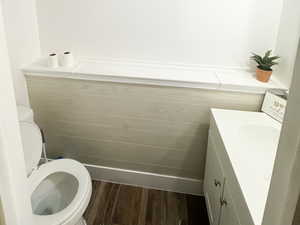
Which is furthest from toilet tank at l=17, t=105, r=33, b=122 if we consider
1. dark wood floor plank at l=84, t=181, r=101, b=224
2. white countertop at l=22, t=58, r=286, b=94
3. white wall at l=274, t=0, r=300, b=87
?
white wall at l=274, t=0, r=300, b=87

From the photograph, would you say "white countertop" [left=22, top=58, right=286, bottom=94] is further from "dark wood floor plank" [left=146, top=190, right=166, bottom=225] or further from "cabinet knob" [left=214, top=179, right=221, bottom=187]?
"dark wood floor plank" [left=146, top=190, right=166, bottom=225]

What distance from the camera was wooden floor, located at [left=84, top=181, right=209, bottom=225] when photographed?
1.71 meters

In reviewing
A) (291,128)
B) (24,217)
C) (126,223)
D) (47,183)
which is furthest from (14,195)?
(126,223)

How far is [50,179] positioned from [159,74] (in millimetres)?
977

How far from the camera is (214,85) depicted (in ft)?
5.16

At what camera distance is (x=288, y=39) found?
4.87 ft

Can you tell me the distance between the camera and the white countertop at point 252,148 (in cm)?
88

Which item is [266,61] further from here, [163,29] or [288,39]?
[163,29]

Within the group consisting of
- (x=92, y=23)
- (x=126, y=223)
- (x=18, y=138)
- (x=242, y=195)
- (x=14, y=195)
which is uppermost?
(x=92, y=23)

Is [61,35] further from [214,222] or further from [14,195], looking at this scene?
[214,222]

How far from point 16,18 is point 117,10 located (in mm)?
651

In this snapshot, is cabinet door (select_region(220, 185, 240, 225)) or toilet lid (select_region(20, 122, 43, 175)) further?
toilet lid (select_region(20, 122, 43, 175))

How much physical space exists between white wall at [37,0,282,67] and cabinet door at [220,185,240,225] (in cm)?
96

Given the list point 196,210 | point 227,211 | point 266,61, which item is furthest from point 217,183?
point 266,61
